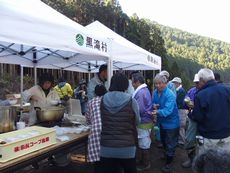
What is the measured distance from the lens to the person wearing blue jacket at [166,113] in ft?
13.6

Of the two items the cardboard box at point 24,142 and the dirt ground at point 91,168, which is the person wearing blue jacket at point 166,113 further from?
the cardboard box at point 24,142

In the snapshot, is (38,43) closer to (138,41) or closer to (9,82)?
(9,82)

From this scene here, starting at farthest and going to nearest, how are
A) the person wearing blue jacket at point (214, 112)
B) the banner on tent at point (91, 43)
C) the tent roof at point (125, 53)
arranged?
the tent roof at point (125, 53) → the banner on tent at point (91, 43) → the person wearing blue jacket at point (214, 112)

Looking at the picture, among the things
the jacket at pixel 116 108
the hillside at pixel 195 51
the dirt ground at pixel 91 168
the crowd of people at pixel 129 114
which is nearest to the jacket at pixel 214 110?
the crowd of people at pixel 129 114

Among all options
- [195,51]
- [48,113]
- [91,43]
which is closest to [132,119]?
[48,113]

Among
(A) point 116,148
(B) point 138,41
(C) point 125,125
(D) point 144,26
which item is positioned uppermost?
(D) point 144,26

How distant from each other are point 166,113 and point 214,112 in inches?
37.8

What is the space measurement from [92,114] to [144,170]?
2.03m

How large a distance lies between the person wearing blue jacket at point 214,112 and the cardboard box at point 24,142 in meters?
1.66

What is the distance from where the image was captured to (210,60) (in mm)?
69250

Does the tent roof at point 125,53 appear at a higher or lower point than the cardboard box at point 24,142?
higher

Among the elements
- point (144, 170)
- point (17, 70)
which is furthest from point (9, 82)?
point (144, 170)

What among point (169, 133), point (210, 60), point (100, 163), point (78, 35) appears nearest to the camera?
point (100, 163)

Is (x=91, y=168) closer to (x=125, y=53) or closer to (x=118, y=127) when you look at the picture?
(x=125, y=53)
